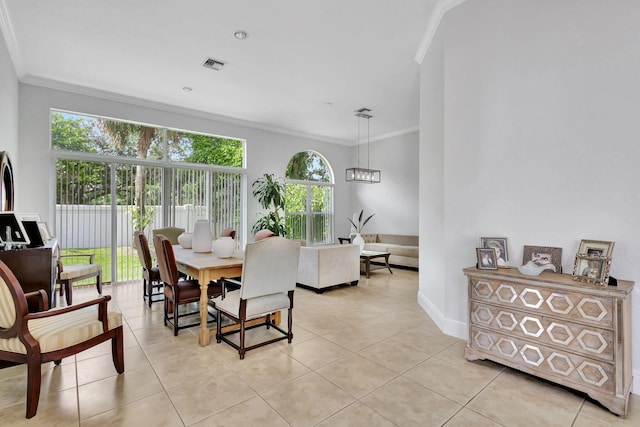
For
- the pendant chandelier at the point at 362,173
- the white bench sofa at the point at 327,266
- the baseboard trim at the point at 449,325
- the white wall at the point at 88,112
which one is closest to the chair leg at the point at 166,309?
the white bench sofa at the point at 327,266

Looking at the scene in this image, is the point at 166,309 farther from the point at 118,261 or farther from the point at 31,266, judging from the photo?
the point at 118,261

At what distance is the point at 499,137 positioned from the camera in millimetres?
2711

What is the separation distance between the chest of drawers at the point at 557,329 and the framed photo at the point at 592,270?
8 cm

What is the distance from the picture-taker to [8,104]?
12.1ft

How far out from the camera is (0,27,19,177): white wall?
11.0 feet

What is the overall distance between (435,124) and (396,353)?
2341 mm

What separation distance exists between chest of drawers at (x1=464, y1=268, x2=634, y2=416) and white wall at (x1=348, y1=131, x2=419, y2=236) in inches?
193

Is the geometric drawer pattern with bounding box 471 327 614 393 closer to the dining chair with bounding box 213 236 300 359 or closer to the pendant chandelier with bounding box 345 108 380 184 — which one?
the dining chair with bounding box 213 236 300 359

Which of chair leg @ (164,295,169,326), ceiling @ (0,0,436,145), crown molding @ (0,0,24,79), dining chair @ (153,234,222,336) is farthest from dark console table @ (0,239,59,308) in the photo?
crown molding @ (0,0,24,79)

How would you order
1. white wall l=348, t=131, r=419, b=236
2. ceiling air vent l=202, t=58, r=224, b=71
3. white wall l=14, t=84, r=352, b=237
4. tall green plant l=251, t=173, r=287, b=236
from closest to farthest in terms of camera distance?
ceiling air vent l=202, t=58, r=224, b=71 → white wall l=14, t=84, r=352, b=237 → tall green plant l=251, t=173, r=287, b=236 → white wall l=348, t=131, r=419, b=236

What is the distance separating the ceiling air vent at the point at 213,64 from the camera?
13.1 feet

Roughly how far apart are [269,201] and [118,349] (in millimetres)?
4629

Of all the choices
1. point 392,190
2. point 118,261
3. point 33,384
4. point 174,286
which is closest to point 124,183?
point 118,261

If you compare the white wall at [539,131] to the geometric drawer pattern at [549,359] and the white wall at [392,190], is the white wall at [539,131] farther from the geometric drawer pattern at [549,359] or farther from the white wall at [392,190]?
the white wall at [392,190]
